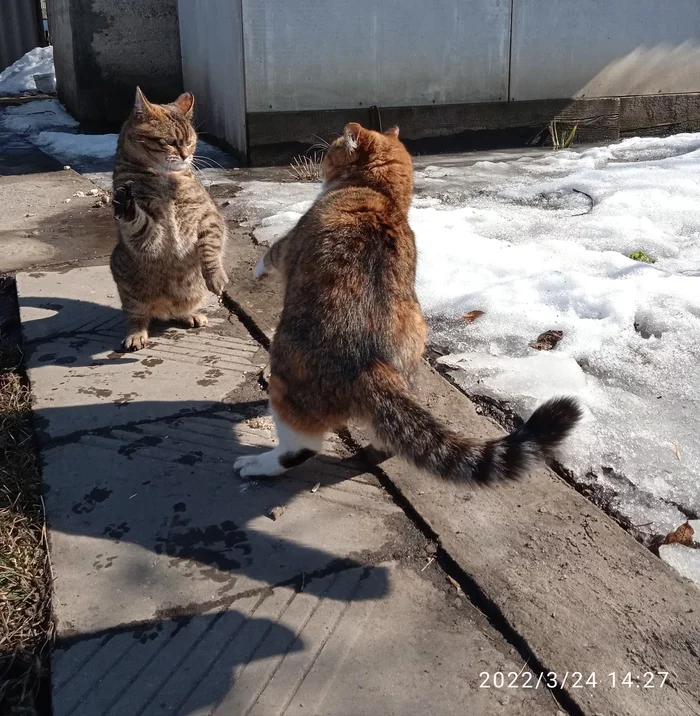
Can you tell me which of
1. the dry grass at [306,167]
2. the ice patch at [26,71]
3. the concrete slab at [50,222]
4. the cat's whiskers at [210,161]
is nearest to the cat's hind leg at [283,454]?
the concrete slab at [50,222]

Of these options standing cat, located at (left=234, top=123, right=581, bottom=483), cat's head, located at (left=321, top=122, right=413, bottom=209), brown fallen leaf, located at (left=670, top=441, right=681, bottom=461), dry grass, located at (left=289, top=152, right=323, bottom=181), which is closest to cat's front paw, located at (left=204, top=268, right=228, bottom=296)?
cat's head, located at (left=321, top=122, right=413, bottom=209)

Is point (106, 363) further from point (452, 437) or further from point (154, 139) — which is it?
point (452, 437)

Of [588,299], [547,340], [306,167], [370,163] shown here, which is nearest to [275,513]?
[370,163]

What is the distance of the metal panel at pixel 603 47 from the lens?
8695mm

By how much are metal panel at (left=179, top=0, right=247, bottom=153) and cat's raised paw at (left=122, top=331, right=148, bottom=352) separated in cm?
475

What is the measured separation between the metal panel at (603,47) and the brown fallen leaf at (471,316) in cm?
591

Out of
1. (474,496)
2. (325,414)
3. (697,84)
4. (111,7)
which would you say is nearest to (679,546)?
(474,496)

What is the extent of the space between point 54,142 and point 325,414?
852 centimetres

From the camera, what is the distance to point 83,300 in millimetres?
4453

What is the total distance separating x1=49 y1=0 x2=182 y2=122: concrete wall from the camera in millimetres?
9562

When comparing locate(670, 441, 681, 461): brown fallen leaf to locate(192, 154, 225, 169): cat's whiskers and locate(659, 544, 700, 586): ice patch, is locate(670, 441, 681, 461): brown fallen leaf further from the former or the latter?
locate(192, 154, 225, 169): cat's whiskers

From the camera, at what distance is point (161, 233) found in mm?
3941

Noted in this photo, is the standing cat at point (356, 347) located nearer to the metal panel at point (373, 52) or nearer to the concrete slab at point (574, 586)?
the concrete slab at point (574, 586)

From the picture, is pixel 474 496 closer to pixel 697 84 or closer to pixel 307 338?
pixel 307 338
